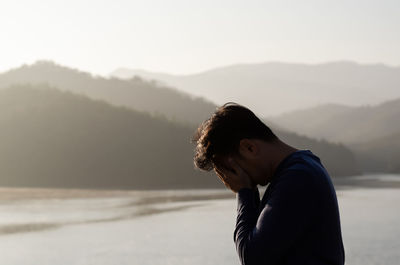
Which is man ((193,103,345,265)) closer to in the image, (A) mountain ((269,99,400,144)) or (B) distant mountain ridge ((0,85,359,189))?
(B) distant mountain ridge ((0,85,359,189))

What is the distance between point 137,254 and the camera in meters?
11.0

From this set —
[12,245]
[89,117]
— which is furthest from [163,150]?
[12,245]

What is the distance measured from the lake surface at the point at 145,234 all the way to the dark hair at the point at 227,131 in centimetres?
790

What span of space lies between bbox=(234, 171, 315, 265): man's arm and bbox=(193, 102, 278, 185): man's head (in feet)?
0.45

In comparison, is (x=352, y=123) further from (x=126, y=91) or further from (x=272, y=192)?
(x=272, y=192)

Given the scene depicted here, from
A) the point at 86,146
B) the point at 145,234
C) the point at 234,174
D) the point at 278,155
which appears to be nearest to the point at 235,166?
the point at 234,174

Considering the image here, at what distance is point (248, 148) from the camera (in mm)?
2316

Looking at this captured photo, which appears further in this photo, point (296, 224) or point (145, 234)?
point (145, 234)

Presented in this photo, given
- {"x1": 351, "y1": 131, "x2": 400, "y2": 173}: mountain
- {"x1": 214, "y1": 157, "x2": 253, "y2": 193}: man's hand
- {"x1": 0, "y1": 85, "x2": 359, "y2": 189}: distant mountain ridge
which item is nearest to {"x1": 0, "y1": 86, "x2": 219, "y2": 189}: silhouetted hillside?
{"x1": 0, "y1": 85, "x2": 359, "y2": 189}: distant mountain ridge

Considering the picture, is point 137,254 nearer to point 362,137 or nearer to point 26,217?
point 26,217

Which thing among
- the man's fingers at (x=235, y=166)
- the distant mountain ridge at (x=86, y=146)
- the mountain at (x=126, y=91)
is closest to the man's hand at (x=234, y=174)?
the man's fingers at (x=235, y=166)

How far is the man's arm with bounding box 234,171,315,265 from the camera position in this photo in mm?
2203

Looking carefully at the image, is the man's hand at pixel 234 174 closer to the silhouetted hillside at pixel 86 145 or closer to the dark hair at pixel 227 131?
the dark hair at pixel 227 131

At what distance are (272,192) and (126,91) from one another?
12245 cm
